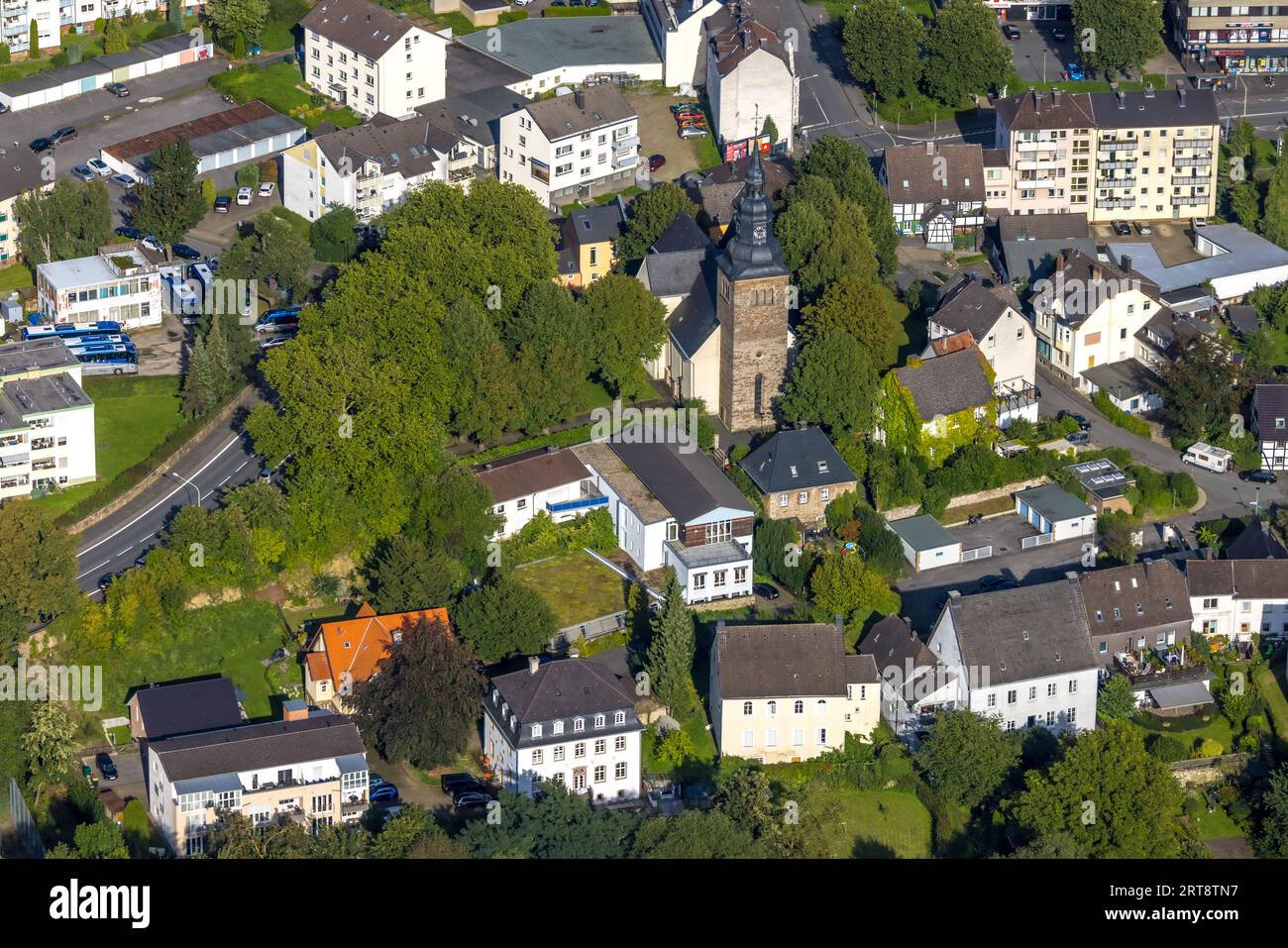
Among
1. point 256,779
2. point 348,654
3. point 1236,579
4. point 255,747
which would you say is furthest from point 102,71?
point 1236,579

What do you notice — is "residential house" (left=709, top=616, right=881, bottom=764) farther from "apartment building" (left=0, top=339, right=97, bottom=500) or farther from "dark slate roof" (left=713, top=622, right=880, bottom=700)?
"apartment building" (left=0, top=339, right=97, bottom=500)

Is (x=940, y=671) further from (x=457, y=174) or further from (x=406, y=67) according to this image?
(x=406, y=67)

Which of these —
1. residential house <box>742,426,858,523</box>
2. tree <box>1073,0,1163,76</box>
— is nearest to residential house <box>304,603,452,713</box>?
residential house <box>742,426,858,523</box>

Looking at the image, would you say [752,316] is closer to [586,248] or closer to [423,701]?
[586,248]
